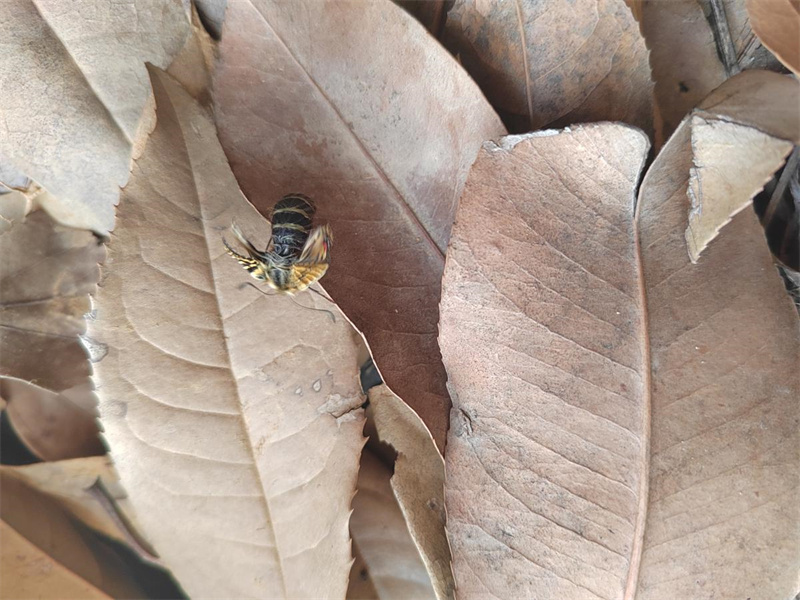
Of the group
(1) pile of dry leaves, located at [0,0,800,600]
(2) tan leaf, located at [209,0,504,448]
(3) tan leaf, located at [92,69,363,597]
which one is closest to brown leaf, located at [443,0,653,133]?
(1) pile of dry leaves, located at [0,0,800,600]

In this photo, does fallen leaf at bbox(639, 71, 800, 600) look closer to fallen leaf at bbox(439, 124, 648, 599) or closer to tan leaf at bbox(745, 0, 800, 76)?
fallen leaf at bbox(439, 124, 648, 599)

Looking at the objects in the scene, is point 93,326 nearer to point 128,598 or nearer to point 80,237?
point 80,237

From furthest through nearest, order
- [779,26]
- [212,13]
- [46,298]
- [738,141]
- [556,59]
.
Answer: [46,298], [212,13], [556,59], [779,26], [738,141]

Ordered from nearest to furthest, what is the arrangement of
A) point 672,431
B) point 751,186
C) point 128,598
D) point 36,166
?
point 751,186, point 672,431, point 36,166, point 128,598

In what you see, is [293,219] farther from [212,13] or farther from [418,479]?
[418,479]

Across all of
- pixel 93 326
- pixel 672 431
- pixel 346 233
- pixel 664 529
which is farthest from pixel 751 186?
pixel 93 326

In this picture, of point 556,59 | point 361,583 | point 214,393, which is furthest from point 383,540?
point 556,59

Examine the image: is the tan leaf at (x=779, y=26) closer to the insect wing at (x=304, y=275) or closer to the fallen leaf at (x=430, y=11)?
the fallen leaf at (x=430, y=11)
